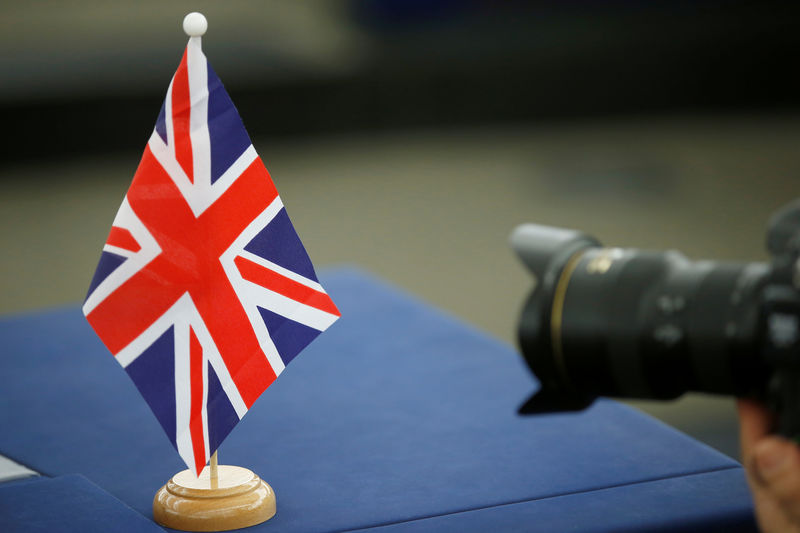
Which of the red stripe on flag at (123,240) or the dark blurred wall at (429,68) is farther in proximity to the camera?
the dark blurred wall at (429,68)

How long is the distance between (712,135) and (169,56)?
2.43 meters

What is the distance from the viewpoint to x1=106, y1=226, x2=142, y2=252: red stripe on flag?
0.91 metres

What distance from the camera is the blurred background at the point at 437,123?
395 cm

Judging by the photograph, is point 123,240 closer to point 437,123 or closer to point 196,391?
point 196,391

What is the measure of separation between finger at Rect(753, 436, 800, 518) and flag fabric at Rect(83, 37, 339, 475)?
0.37 metres

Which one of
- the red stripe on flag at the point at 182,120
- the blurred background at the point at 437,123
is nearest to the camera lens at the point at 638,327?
the red stripe on flag at the point at 182,120

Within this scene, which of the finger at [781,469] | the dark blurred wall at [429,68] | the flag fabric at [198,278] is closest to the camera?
the finger at [781,469]

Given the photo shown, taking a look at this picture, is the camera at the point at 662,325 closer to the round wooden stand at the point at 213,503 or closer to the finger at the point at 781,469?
the finger at the point at 781,469

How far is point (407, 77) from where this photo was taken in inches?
182

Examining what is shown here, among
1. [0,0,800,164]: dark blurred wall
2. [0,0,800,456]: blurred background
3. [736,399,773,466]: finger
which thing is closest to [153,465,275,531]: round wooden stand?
[736,399,773,466]: finger

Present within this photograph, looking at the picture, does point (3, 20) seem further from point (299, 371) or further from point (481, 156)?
point (299, 371)

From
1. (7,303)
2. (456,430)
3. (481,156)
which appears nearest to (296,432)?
(456,430)

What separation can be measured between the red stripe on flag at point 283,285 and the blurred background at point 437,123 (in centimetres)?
251

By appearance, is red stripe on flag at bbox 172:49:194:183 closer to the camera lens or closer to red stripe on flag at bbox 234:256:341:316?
red stripe on flag at bbox 234:256:341:316
